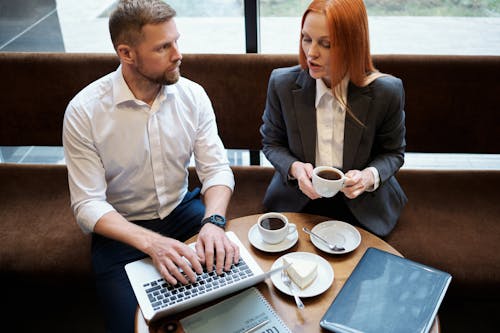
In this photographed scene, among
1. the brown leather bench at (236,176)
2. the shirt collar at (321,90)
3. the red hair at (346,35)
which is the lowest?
the brown leather bench at (236,176)

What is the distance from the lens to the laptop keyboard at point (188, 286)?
1.24 meters

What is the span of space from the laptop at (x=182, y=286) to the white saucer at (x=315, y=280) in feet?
0.18

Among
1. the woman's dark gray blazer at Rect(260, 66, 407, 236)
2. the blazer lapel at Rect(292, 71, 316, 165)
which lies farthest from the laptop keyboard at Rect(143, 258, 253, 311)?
the blazer lapel at Rect(292, 71, 316, 165)

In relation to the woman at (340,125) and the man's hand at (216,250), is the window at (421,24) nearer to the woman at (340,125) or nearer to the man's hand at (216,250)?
the woman at (340,125)

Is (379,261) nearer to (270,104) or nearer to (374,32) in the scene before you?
(270,104)

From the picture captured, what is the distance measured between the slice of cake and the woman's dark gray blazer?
48 cm

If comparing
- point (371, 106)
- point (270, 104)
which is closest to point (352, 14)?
point (371, 106)

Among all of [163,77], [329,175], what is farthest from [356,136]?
[163,77]

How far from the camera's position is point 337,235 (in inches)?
59.3

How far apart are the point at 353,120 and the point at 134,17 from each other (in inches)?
33.4

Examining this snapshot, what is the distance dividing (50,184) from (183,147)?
87cm

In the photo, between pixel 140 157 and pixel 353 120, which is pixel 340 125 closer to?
pixel 353 120

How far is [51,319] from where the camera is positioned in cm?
211

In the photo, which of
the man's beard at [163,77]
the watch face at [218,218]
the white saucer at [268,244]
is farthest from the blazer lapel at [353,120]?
the man's beard at [163,77]
